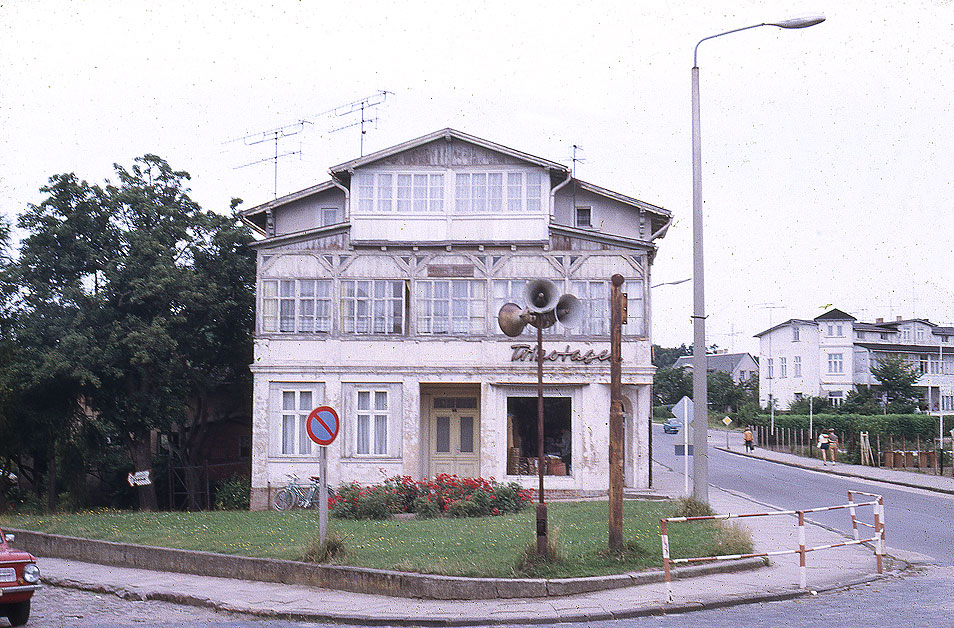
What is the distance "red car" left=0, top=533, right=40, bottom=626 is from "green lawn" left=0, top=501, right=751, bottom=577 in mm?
4408

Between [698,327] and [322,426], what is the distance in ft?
28.5

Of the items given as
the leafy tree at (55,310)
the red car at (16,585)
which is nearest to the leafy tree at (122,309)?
the leafy tree at (55,310)

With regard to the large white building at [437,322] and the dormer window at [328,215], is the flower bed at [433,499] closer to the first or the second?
the large white building at [437,322]

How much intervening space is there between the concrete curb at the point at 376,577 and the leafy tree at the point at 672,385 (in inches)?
3366

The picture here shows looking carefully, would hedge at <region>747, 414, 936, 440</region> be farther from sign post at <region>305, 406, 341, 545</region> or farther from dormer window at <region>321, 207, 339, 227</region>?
sign post at <region>305, 406, 341, 545</region>

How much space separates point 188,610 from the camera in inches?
527

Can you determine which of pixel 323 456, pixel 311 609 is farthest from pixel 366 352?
pixel 311 609

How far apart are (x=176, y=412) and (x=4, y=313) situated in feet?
19.1

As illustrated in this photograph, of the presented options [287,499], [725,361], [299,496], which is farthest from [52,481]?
[725,361]

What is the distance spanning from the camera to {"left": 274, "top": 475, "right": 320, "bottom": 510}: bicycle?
28.2 meters

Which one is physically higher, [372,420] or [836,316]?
[836,316]

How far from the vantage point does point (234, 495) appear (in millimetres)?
30172

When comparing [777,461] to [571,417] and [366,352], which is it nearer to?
[571,417]

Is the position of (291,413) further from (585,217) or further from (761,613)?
(761,613)
